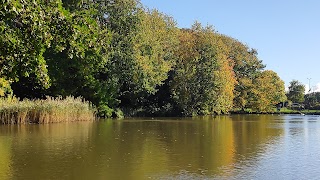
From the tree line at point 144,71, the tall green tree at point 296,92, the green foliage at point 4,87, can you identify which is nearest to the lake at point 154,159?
the green foliage at point 4,87

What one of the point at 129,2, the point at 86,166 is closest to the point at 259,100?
the point at 129,2

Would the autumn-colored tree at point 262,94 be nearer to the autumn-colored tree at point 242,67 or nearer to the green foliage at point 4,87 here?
the autumn-colored tree at point 242,67

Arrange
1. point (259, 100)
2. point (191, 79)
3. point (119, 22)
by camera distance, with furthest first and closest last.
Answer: point (259, 100), point (191, 79), point (119, 22)

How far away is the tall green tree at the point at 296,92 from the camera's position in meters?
85.2

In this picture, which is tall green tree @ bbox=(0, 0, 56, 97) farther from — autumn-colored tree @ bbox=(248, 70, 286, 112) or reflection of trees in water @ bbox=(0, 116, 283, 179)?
autumn-colored tree @ bbox=(248, 70, 286, 112)

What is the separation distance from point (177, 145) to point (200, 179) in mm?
5802

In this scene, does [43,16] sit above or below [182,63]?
below

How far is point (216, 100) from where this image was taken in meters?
44.3

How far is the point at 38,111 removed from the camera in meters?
24.7

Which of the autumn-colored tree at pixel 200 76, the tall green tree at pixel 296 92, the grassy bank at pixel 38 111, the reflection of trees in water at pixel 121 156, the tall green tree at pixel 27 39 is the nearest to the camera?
the tall green tree at pixel 27 39

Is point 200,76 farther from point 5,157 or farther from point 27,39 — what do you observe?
point 27,39

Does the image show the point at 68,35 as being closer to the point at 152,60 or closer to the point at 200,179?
the point at 200,179

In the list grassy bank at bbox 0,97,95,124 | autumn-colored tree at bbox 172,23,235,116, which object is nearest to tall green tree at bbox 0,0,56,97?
grassy bank at bbox 0,97,95,124

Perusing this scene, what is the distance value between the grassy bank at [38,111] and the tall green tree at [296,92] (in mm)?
66104
